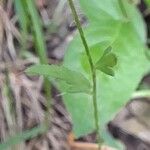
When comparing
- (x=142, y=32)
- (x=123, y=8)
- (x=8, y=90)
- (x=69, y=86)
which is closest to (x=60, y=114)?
(x=8, y=90)

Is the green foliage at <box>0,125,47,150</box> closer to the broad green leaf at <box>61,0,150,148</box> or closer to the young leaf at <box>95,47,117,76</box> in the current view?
the broad green leaf at <box>61,0,150,148</box>

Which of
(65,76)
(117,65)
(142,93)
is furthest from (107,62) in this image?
(142,93)

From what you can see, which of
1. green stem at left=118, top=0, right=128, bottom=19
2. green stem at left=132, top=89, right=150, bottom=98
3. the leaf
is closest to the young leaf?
the leaf

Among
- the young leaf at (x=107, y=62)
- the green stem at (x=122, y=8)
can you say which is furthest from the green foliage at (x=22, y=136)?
the young leaf at (x=107, y=62)

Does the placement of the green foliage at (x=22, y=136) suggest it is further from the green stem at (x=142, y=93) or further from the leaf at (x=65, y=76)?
the leaf at (x=65, y=76)

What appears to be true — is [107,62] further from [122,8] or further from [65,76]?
[122,8]

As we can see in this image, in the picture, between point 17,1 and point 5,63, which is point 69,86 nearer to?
point 17,1

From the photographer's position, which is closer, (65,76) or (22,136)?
(65,76)
